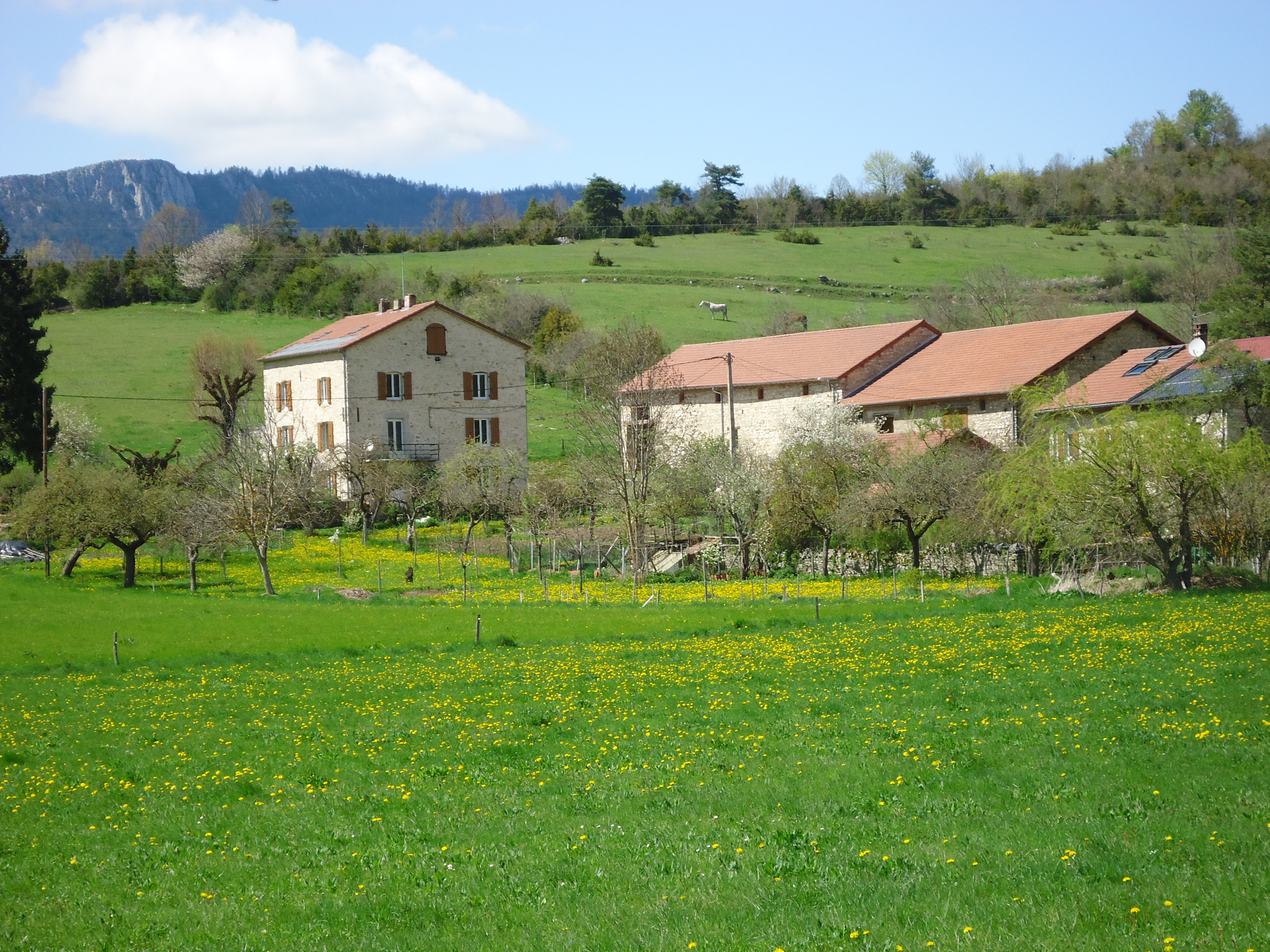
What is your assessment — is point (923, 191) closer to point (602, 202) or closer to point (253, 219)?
point (602, 202)

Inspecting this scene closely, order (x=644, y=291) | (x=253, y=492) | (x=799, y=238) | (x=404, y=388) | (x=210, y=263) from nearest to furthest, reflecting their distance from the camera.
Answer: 1. (x=253, y=492)
2. (x=404, y=388)
3. (x=644, y=291)
4. (x=210, y=263)
5. (x=799, y=238)

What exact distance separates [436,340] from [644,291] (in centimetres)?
3918

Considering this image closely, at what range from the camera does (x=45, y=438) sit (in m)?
45.2

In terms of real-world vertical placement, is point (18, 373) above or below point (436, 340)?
below

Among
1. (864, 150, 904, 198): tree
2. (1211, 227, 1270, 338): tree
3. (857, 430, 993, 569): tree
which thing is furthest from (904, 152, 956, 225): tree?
(857, 430, 993, 569): tree

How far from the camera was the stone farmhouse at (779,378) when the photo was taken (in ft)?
181

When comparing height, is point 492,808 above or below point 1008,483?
below

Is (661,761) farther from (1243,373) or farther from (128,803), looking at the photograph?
Result: (1243,373)

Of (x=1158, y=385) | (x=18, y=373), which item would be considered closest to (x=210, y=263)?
(x=18, y=373)

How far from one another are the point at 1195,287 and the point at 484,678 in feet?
226

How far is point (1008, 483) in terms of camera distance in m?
31.5

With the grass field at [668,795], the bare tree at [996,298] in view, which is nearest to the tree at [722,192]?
the bare tree at [996,298]

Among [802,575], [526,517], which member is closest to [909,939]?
[802,575]

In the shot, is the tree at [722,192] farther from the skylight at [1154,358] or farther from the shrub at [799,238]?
the skylight at [1154,358]
